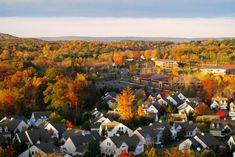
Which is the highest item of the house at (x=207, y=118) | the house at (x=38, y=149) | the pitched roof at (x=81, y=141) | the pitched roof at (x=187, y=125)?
the house at (x=38, y=149)

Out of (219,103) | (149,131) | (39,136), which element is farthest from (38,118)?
(219,103)

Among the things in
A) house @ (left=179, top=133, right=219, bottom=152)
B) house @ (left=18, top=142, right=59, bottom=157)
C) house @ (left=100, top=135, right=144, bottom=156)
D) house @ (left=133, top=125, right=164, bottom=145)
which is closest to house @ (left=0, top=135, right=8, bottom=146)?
house @ (left=18, top=142, right=59, bottom=157)

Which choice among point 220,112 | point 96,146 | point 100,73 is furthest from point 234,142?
point 100,73

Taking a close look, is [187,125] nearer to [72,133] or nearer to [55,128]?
[72,133]

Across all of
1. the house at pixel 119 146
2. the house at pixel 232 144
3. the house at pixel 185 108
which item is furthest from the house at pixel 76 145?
the house at pixel 185 108

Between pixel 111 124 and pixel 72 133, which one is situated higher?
pixel 72 133

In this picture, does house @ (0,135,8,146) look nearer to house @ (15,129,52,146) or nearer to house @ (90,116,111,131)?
house @ (15,129,52,146)

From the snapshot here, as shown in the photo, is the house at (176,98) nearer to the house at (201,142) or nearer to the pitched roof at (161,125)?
the pitched roof at (161,125)
